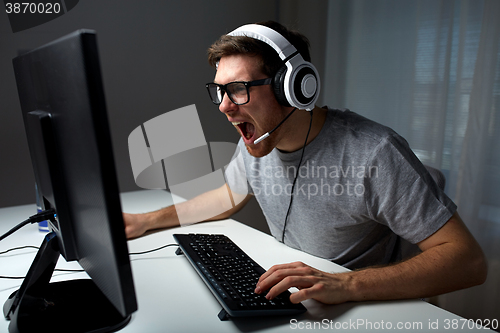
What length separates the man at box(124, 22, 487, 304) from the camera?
2.71 ft

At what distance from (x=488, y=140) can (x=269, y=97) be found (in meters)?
1.02

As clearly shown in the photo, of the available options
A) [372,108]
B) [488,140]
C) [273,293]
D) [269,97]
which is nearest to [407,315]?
[273,293]

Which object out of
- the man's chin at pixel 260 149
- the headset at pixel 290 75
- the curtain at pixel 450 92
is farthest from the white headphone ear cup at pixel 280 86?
the curtain at pixel 450 92

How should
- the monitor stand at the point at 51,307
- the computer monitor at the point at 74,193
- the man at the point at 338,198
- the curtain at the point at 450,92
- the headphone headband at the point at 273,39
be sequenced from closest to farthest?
the computer monitor at the point at 74,193 < the monitor stand at the point at 51,307 < the man at the point at 338,198 < the headphone headband at the point at 273,39 < the curtain at the point at 450,92

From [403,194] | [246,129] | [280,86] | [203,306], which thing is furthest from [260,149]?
[203,306]

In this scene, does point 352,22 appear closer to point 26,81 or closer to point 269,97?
point 269,97

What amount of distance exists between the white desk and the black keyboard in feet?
0.07

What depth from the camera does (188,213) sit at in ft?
4.37

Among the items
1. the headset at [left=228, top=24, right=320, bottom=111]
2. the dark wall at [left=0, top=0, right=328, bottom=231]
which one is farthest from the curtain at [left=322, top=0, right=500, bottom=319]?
the headset at [left=228, top=24, right=320, bottom=111]

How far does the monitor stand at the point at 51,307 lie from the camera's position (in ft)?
2.21

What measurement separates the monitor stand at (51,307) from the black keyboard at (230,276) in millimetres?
186

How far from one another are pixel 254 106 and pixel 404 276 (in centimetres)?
58

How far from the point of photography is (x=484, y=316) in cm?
165

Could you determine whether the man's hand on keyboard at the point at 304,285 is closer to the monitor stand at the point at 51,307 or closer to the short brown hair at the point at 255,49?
the monitor stand at the point at 51,307
